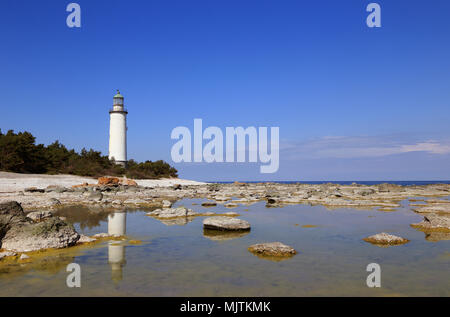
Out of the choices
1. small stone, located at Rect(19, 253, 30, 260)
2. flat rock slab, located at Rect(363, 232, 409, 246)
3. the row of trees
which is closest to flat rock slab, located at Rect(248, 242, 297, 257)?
flat rock slab, located at Rect(363, 232, 409, 246)

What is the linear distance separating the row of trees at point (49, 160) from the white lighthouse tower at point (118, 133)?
2.42 meters

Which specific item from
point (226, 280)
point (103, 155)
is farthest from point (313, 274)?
point (103, 155)

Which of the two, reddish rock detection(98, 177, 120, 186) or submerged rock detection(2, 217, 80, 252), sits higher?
reddish rock detection(98, 177, 120, 186)

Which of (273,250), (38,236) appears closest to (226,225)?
(273,250)

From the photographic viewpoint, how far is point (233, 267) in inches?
290

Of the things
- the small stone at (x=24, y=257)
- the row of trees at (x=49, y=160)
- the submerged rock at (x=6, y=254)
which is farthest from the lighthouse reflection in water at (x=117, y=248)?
the row of trees at (x=49, y=160)

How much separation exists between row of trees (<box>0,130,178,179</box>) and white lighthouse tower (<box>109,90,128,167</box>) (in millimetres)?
2417

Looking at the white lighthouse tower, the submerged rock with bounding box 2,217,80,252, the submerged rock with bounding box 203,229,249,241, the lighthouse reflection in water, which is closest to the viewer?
the lighthouse reflection in water

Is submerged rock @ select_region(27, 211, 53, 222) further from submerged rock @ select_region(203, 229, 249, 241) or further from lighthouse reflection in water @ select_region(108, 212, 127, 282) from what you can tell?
submerged rock @ select_region(203, 229, 249, 241)

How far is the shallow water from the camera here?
591cm

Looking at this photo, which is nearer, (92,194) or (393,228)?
(393,228)

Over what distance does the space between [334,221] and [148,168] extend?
193ft

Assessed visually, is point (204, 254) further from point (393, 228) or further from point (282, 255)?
point (393, 228)
